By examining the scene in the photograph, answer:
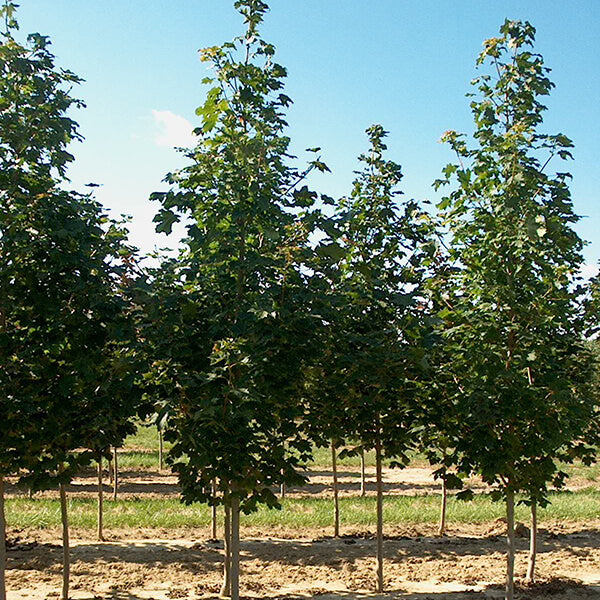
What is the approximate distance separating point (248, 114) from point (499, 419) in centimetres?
395

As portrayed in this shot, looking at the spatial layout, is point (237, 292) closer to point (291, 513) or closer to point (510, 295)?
point (510, 295)

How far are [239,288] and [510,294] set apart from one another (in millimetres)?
2598

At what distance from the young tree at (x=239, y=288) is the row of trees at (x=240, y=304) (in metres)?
0.02

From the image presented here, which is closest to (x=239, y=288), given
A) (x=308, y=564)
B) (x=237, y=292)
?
(x=237, y=292)

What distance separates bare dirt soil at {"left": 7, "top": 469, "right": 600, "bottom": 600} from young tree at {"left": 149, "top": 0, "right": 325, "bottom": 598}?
2.56 metres

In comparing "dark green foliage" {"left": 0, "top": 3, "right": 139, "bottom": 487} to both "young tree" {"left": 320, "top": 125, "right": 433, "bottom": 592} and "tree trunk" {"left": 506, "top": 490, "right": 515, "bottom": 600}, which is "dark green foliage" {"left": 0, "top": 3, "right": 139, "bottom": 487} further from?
"tree trunk" {"left": 506, "top": 490, "right": 515, "bottom": 600}

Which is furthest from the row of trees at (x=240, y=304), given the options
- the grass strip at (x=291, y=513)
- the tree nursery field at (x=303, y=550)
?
the grass strip at (x=291, y=513)

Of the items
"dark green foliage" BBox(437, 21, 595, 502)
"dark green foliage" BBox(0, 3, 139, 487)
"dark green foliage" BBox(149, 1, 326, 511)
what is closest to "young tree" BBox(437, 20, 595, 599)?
"dark green foliage" BBox(437, 21, 595, 502)

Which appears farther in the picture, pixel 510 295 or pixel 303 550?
pixel 303 550

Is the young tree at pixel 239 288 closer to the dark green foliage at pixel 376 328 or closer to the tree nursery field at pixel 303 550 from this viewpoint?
the dark green foliage at pixel 376 328

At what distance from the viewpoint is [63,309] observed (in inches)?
245

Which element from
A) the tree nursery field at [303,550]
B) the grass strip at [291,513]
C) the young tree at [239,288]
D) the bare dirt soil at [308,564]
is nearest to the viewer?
the young tree at [239,288]

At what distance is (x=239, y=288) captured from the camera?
6098mm

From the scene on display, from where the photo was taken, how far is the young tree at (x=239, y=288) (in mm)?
5734
